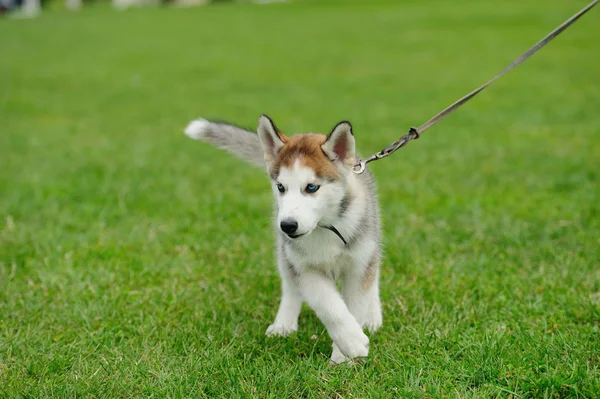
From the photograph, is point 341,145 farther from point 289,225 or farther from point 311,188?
point 289,225

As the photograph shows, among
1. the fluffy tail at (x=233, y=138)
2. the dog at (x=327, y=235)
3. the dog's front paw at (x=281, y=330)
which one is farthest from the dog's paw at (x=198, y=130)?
the dog's front paw at (x=281, y=330)

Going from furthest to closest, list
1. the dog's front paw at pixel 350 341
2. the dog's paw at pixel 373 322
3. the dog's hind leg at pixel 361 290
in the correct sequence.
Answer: the dog's paw at pixel 373 322, the dog's hind leg at pixel 361 290, the dog's front paw at pixel 350 341

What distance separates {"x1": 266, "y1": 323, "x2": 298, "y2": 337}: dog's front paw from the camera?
375 centimetres

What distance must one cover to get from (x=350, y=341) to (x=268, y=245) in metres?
2.13

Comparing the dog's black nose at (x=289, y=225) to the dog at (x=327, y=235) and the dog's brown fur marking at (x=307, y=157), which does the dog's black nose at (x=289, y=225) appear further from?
the dog's brown fur marking at (x=307, y=157)

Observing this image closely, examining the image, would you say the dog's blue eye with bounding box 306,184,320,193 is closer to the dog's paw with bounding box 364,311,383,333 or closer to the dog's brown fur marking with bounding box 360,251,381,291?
the dog's brown fur marking with bounding box 360,251,381,291

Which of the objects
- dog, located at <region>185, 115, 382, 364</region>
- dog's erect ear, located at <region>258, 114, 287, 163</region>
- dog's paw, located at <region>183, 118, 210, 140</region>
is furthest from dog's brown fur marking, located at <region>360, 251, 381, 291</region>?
dog's paw, located at <region>183, 118, 210, 140</region>

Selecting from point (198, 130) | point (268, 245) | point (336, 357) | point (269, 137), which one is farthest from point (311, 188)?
point (268, 245)

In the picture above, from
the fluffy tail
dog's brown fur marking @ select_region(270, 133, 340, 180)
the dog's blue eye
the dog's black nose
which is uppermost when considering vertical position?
dog's brown fur marking @ select_region(270, 133, 340, 180)

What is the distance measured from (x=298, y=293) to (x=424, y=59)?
15.4 m

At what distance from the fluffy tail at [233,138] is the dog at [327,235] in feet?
1.61

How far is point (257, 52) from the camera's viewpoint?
20.5 meters

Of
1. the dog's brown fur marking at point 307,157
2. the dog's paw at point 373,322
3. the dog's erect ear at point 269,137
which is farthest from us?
the dog's paw at point 373,322

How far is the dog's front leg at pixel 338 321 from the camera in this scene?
3258 mm
